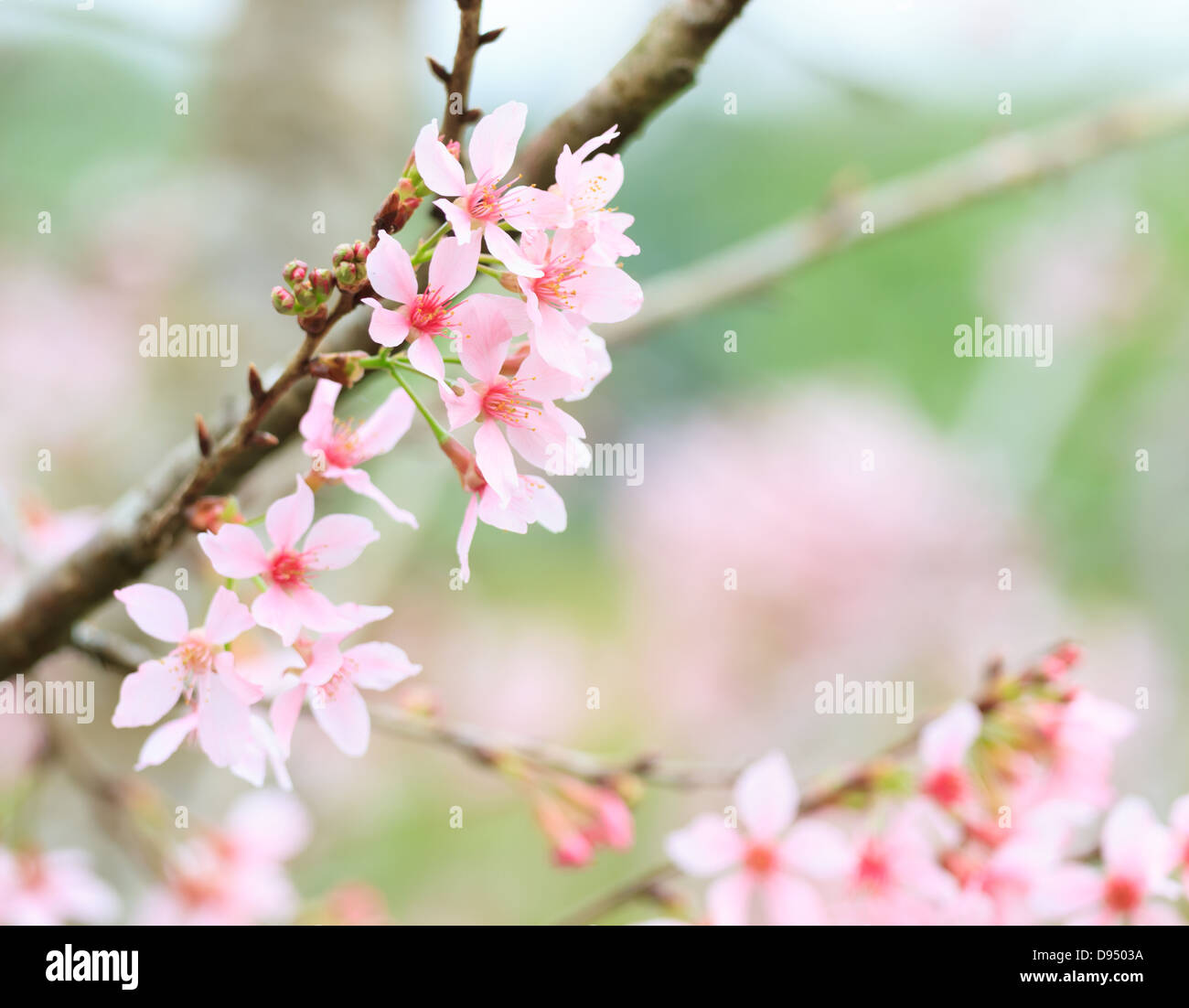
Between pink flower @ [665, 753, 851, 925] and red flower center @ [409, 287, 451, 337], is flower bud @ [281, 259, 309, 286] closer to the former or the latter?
red flower center @ [409, 287, 451, 337]

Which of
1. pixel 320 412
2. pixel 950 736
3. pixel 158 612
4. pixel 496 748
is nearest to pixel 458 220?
pixel 320 412

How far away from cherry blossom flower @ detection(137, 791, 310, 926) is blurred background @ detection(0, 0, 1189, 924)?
0.24 meters

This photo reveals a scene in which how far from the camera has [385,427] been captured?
0.49 metres

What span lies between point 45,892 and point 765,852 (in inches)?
22.8

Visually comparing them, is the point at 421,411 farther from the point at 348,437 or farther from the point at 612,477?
the point at 612,477

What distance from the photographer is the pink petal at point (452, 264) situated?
38cm

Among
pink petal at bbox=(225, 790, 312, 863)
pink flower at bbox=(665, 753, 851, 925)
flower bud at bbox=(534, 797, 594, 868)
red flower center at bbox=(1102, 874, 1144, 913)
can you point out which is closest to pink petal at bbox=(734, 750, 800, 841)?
pink flower at bbox=(665, 753, 851, 925)

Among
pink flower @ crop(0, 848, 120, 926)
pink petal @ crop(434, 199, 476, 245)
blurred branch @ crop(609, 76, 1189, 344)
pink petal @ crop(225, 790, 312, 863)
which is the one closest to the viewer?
pink petal @ crop(434, 199, 476, 245)

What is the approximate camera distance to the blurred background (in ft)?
4.80

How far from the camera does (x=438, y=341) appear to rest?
1.47 ft

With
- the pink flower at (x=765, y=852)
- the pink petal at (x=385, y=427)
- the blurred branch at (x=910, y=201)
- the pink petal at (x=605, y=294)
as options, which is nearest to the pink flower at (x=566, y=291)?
the pink petal at (x=605, y=294)

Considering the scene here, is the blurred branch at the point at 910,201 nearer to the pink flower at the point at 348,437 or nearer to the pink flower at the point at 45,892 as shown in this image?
the pink flower at the point at 348,437
